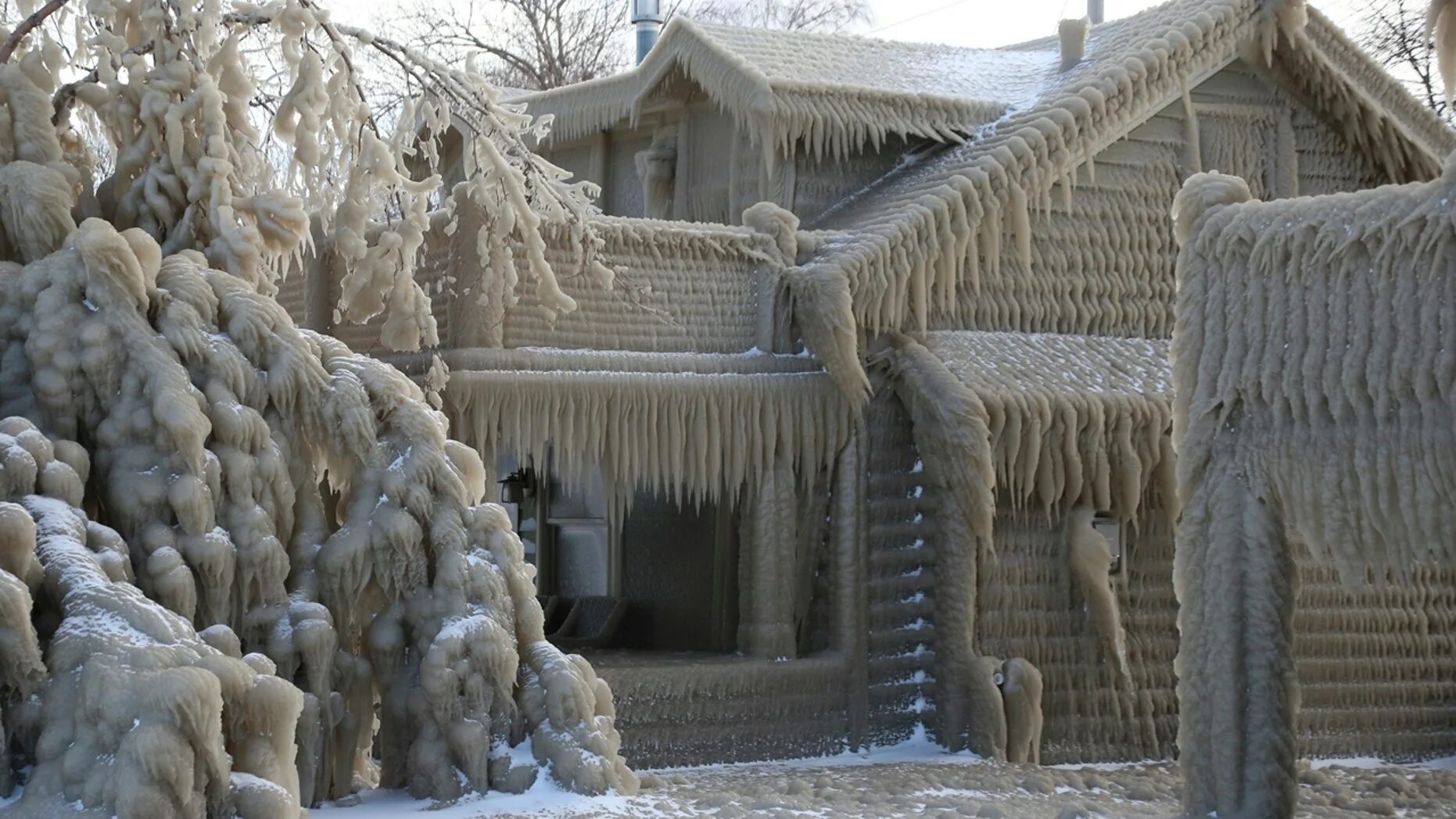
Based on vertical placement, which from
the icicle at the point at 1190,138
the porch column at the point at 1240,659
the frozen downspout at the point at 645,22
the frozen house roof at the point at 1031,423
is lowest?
the porch column at the point at 1240,659

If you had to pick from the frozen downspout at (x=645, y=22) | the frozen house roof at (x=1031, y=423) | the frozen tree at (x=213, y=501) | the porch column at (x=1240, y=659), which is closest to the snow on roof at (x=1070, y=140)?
the frozen house roof at (x=1031, y=423)

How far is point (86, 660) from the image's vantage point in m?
5.29

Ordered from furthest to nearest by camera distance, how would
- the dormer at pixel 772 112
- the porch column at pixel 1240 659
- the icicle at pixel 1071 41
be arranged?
the icicle at pixel 1071 41
the dormer at pixel 772 112
the porch column at pixel 1240 659

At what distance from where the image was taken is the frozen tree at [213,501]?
5324 millimetres

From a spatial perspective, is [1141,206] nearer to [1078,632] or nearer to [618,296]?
[1078,632]

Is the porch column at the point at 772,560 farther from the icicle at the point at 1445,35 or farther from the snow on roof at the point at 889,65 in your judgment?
the icicle at the point at 1445,35

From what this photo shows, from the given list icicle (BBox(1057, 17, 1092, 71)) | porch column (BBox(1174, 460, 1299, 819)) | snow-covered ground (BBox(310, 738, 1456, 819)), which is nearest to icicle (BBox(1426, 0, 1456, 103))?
porch column (BBox(1174, 460, 1299, 819))

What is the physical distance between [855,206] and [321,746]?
26.7 ft

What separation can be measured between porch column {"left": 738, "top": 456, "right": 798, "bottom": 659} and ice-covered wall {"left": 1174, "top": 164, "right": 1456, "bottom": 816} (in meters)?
3.74

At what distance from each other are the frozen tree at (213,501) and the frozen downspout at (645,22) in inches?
505

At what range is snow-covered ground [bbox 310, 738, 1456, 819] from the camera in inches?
251

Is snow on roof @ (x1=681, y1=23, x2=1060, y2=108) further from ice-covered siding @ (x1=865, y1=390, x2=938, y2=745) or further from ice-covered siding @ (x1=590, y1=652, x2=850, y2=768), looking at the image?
ice-covered siding @ (x1=590, y1=652, x2=850, y2=768)

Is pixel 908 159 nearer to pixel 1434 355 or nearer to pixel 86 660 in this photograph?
pixel 1434 355

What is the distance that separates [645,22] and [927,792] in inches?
481
